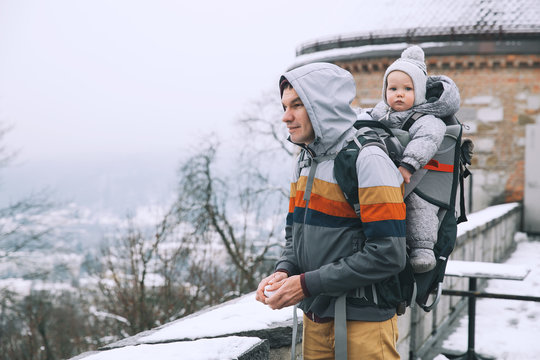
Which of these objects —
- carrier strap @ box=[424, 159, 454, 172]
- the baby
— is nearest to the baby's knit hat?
the baby

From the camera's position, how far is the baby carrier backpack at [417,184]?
86.5 inches

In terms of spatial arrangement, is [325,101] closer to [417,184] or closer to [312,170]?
[312,170]

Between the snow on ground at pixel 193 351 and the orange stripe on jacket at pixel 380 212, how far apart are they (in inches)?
27.1

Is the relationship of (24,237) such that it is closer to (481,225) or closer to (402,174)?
(481,225)

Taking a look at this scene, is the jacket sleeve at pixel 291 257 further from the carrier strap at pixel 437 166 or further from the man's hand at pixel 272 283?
the carrier strap at pixel 437 166

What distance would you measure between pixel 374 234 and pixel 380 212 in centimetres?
9

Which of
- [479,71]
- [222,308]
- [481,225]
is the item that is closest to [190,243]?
[479,71]

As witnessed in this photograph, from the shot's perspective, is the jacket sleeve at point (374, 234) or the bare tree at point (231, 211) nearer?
the jacket sleeve at point (374, 234)

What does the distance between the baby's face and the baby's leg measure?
0.44 m

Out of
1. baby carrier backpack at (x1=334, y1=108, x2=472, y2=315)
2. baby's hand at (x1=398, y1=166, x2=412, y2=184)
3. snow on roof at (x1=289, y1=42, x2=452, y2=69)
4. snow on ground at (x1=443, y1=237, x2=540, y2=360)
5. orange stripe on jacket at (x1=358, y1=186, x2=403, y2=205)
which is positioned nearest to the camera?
orange stripe on jacket at (x1=358, y1=186, x2=403, y2=205)

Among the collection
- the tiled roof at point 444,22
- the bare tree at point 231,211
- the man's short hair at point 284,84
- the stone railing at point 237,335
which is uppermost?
the tiled roof at point 444,22

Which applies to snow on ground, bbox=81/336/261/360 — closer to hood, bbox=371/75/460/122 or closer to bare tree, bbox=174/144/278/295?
hood, bbox=371/75/460/122

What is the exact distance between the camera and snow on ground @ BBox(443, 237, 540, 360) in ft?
17.5

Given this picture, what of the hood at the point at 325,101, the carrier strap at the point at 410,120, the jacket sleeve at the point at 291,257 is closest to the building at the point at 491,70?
the carrier strap at the point at 410,120
